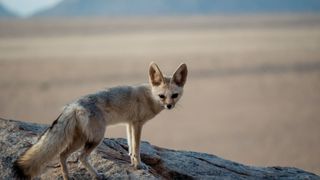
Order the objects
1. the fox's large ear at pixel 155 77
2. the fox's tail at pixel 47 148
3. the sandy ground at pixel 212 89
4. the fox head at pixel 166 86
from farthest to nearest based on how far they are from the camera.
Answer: the sandy ground at pixel 212 89 < the fox's large ear at pixel 155 77 < the fox head at pixel 166 86 < the fox's tail at pixel 47 148

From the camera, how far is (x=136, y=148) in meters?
6.91

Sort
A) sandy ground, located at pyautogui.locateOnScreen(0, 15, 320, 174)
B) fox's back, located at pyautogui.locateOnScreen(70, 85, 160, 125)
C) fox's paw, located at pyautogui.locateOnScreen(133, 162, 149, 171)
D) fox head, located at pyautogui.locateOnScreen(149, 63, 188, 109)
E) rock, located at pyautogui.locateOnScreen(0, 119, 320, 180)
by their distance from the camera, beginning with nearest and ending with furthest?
1. fox's back, located at pyautogui.locateOnScreen(70, 85, 160, 125)
2. rock, located at pyautogui.locateOnScreen(0, 119, 320, 180)
3. fox's paw, located at pyautogui.locateOnScreen(133, 162, 149, 171)
4. fox head, located at pyautogui.locateOnScreen(149, 63, 188, 109)
5. sandy ground, located at pyautogui.locateOnScreen(0, 15, 320, 174)

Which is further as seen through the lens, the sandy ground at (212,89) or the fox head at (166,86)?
the sandy ground at (212,89)

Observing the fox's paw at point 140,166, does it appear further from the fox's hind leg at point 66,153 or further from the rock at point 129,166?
the fox's hind leg at point 66,153

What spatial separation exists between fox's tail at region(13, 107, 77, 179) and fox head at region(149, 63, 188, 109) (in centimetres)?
127

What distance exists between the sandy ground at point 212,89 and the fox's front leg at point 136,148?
1281 mm

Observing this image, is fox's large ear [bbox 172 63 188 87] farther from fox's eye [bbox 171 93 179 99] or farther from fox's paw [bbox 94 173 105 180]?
fox's paw [bbox 94 173 105 180]

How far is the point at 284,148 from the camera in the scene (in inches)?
813

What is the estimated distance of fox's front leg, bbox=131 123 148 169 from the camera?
6832mm

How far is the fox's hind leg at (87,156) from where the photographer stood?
20.5 feet

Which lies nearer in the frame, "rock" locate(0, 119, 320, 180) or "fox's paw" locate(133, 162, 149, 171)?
"rock" locate(0, 119, 320, 180)

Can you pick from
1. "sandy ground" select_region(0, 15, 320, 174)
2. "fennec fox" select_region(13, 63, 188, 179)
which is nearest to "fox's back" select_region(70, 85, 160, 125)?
"fennec fox" select_region(13, 63, 188, 179)

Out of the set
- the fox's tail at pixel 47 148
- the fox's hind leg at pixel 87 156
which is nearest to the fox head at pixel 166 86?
the fox's hind leg at pixel 87 156

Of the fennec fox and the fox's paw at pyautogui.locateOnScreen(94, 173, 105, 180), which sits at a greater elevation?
the fennec fox
